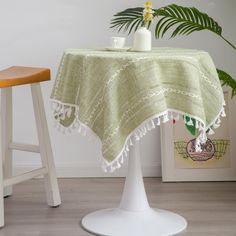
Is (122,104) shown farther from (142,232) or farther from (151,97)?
(142,232)

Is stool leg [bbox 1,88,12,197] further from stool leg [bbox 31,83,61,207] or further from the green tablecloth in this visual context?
the green tablecloth

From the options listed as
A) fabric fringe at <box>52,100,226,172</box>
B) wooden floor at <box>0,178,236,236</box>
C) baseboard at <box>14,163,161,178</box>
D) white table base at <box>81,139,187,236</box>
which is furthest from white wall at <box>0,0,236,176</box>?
white table base at <box>81,139,187,236</box>

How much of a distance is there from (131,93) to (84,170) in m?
1.36

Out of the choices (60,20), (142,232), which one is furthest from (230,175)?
(60,20)

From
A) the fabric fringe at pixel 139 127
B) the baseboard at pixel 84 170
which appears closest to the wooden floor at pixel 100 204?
the baseboard at pixel 84 170

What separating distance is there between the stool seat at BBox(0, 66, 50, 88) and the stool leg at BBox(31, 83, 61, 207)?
60 mm

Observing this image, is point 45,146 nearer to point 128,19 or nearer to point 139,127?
point 139,127

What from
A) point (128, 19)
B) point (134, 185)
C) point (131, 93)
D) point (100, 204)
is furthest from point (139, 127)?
point (128, 19)

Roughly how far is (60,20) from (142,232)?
1440mm

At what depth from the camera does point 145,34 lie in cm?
246

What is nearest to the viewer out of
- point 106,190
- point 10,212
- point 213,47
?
point 10,212

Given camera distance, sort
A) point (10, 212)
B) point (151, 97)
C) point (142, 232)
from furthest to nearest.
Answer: point (10, 212), point (142, 232), point (151, 97)

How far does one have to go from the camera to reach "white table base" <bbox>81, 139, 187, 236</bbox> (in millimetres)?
2488

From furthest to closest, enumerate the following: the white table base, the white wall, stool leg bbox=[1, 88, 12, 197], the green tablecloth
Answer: the white wall < stool leg bbox=[1, 88, 12, 197] < the white table base < the green tablecloth
